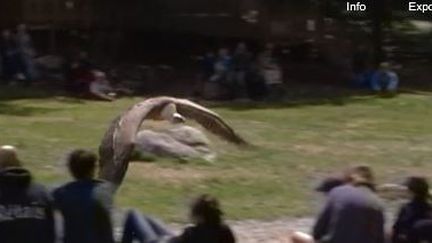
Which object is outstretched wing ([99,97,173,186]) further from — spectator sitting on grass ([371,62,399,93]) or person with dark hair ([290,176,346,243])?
spectator sitting on grass ([371,62,399,93])

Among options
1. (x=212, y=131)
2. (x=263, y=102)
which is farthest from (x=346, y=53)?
(x=212, y=131)

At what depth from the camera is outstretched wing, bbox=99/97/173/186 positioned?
1558 centimetres

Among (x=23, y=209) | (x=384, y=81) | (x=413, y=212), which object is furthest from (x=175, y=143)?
(x=384, y=81)

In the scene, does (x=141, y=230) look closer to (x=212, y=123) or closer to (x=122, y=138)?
(x=122, y=138)

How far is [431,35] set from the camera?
43.1 metres

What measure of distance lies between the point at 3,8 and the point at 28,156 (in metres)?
17.9

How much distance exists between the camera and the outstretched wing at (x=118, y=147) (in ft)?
51.1

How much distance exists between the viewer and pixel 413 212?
28.6 feet

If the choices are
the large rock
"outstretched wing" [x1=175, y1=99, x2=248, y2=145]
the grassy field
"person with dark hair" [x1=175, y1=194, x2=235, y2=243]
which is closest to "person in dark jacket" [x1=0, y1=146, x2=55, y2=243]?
"person with dark hair" [x1=175, y1=194, x2=235, y2=243]

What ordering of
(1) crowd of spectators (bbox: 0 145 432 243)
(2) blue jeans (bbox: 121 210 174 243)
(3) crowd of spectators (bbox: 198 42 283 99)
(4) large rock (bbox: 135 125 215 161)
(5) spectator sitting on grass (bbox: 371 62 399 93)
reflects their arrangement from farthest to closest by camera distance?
(5) spectator sitting on grass (bbox: 371 62 399 93) < (3) crowd of spectators (bbox: 198 42 283 99) < (4) large rock (bbox: 135 125 215 161) < (2) blue jeans (bbox: 121 210 174 243) < (1) crowd of spectators (bbox: 0 145 432 243)

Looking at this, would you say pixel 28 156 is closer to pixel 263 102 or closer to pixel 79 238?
pixel 79 238

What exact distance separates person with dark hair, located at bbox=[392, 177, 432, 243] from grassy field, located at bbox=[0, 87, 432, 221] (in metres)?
5.33

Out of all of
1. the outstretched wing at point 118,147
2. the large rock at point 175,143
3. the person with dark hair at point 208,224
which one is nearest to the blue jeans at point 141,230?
the person with dark hair at point 208,224

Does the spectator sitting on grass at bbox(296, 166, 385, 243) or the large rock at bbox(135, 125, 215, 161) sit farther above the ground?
the spectator sitting on grass at bbox(296, 166, 385, 243)
